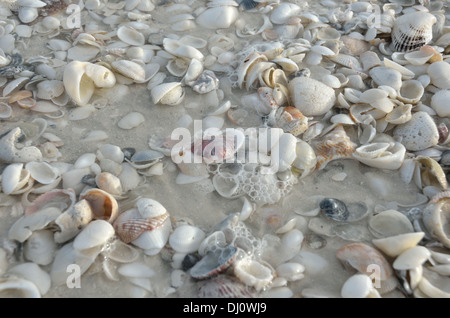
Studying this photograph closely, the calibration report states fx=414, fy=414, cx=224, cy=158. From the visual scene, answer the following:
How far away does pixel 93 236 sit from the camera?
7.54 ft

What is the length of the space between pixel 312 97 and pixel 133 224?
161 cm

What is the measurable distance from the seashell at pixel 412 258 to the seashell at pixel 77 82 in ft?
8.00

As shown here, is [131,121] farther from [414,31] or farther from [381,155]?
[414,31]

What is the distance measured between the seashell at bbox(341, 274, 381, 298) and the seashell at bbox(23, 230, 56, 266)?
1634 millimetres

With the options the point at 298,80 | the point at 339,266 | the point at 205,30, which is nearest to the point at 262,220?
the point at 339,266

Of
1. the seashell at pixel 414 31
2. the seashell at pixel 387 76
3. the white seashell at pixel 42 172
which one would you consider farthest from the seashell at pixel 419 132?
the white seashell at pixel 42 172

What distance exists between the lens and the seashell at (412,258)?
7.29 feet

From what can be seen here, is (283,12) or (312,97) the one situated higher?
(283,12)

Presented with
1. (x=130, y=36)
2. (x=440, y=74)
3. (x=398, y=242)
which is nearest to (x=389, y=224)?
(x=398, y=242)

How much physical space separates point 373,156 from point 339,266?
0.85 m

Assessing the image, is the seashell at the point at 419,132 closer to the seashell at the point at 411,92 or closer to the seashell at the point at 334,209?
the seashell at the point at 411,92

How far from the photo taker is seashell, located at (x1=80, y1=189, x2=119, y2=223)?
8.19 feet

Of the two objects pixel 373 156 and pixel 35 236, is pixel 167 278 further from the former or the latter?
pixel 373 156

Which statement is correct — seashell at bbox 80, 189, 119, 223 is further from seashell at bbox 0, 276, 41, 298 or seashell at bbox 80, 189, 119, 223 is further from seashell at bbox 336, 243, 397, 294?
seashell at bbox 336, 243, 397, 294
